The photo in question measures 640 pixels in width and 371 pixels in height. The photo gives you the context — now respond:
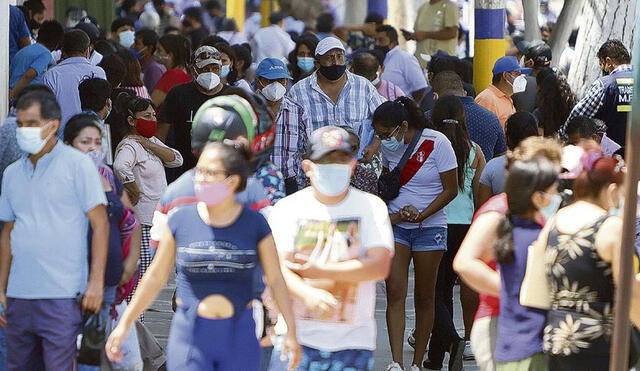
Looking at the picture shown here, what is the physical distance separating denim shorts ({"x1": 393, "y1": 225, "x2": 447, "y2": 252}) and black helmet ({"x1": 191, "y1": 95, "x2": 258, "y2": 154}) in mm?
2321

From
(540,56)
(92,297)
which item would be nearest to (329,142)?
(92,297)

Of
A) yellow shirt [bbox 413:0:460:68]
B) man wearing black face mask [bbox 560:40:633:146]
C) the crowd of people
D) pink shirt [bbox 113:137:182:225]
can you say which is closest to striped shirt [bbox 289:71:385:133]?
pink shirt [bbox 113:137:182:225]

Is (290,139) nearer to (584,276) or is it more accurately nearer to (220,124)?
(220,124)

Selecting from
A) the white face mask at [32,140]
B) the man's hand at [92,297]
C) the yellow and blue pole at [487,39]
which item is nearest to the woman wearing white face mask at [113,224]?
the man's hand at [92,297]

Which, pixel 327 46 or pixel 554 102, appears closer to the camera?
pixel 327 46

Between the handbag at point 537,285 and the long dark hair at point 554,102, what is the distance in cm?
492

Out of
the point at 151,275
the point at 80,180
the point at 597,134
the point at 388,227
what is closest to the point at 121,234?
the point at 80,180

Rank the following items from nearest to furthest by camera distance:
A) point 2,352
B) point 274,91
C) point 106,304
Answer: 1. point 106,304
2. point 2,352
3. point 274,91

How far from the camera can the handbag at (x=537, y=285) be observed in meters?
6.18

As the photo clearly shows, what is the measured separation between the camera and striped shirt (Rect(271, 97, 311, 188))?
984 centimetres

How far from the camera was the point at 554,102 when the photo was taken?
37.1 ft

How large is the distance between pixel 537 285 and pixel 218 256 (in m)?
1.37

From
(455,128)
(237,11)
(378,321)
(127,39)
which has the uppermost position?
(237,11)

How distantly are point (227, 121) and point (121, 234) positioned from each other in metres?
0.91
